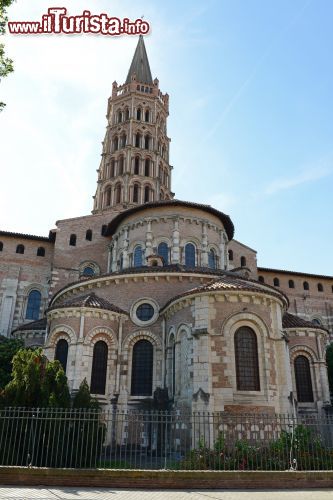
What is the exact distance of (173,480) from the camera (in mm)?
11078

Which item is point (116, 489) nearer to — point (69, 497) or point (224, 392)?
point (69, 497)

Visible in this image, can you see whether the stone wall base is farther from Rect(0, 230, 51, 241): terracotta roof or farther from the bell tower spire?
the bell tower spire

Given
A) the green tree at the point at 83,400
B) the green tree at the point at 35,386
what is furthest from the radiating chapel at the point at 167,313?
the green tree at the point at 35,386

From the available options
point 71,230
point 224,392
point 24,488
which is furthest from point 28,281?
point 24,488

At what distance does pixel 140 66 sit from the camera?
189 ft

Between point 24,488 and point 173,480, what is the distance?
3892 mm

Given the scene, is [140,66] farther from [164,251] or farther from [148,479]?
[148,479]

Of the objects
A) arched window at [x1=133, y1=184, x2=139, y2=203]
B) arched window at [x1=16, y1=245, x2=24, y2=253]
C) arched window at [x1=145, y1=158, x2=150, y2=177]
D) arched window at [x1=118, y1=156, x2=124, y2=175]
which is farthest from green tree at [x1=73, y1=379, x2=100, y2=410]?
arched window at [x1=145, y1=158, x2=150, y2=177]

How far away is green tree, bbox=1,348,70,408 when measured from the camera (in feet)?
44.3

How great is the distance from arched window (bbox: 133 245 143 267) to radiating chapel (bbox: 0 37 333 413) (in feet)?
0.26

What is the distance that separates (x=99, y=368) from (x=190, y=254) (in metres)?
11.1

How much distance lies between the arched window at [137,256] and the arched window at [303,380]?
12557 mm

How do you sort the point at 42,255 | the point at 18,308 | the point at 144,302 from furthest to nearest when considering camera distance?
the point at 42,255 < the point at 18,308 < the point at 144,302

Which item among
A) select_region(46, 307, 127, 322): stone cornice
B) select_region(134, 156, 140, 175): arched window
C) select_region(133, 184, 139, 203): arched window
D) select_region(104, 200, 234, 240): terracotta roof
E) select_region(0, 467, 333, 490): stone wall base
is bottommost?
select_region(0, 467, 333, 490): stone wall base
